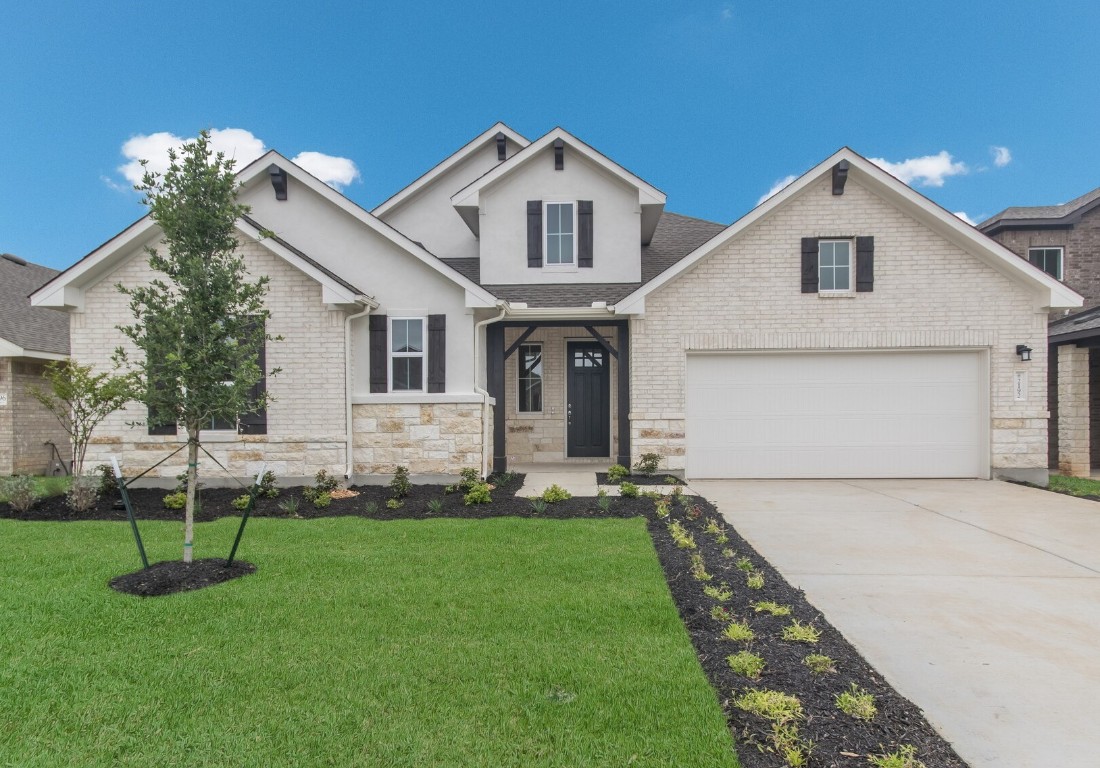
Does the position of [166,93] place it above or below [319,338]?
above

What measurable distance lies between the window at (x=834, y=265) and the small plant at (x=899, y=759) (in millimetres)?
9440

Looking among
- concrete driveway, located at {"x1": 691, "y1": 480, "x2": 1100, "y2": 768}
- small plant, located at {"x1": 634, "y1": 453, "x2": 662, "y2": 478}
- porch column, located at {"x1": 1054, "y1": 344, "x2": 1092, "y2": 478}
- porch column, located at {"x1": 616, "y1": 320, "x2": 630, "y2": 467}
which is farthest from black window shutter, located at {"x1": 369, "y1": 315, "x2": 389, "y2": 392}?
porch column, located at {"x1": 1054, "y1": 344, "x2": 1092, "y2": 478}

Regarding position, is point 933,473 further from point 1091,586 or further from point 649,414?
point 1091,586

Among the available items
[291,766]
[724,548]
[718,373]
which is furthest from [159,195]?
[718,373]

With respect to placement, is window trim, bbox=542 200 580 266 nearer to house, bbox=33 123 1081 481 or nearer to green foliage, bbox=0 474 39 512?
house, bbox=33 123 1081 481

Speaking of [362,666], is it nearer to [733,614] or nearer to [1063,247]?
[733,614]

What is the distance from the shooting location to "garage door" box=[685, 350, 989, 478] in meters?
10.7

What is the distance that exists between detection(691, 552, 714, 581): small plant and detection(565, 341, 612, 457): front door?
8.02m

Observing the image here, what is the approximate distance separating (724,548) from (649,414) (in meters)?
5.09

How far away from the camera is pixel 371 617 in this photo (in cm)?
405

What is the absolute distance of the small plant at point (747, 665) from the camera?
318cm

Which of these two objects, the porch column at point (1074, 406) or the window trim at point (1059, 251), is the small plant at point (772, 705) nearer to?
the porch column at point (1074, 406)

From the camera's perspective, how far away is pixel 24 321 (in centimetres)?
1325

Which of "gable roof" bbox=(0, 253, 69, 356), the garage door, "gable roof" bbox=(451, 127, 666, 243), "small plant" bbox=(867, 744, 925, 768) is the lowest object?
"small plant" bbox=(867, 744, 925, 768)
